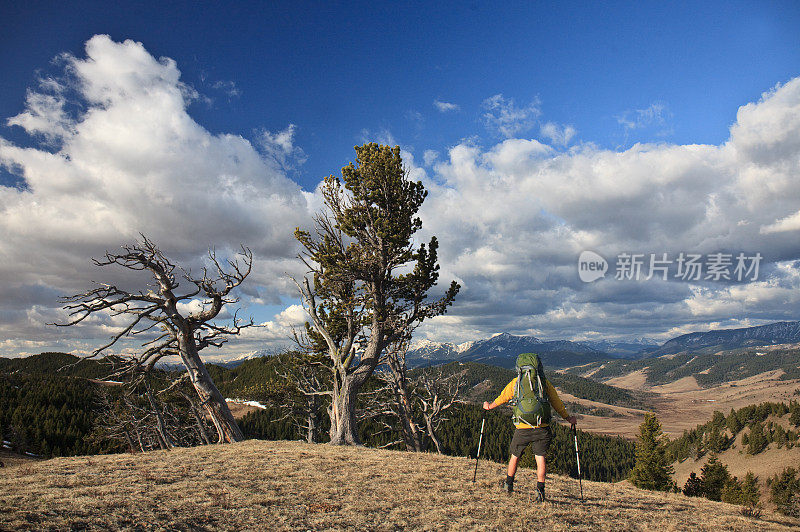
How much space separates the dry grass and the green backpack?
179cm

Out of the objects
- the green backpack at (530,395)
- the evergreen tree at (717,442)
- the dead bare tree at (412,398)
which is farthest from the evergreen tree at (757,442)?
the green backpack at (530,395)

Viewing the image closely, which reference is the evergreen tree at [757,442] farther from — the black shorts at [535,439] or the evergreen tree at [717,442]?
the black shorts at [535,439]

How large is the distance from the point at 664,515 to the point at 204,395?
17.4 meters

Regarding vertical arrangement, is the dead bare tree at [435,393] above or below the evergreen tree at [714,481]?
above

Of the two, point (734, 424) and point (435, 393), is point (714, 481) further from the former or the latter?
point (734, 424)

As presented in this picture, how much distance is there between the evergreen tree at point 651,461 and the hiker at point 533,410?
53.2m

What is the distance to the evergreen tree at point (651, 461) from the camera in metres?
49.0

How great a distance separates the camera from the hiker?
8086 millimetres

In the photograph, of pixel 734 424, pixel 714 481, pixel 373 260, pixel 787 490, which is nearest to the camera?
pixel 373 260

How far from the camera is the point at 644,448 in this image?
51281mm

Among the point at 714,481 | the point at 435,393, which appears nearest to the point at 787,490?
the point at 714,481

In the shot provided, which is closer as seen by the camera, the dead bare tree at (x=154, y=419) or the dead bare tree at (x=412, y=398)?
the dead bare tree at (x=154, y=419)

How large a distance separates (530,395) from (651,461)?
187 feet

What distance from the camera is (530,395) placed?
8.22 m
